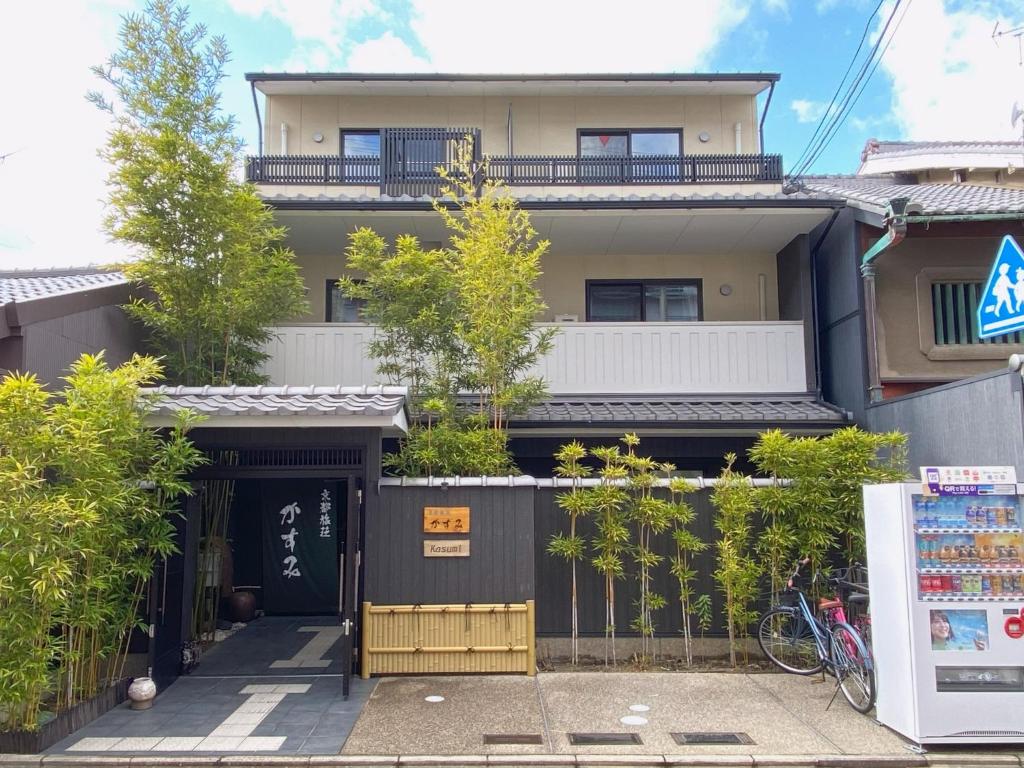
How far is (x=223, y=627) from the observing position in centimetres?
1060

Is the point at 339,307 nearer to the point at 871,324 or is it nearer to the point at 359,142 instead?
the point at 359,142

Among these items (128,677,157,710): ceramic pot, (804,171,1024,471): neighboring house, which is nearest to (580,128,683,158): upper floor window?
(804,171,1024,471): neighboring house

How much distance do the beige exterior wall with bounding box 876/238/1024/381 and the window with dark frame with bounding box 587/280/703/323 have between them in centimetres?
298

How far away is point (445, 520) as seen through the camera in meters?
7.89

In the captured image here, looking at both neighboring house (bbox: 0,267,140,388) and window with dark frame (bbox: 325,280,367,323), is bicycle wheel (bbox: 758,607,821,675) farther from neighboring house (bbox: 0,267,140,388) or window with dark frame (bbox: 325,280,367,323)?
neighboring house (bbox: 0,267,140,388)

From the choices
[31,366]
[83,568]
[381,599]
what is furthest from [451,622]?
[31,366]

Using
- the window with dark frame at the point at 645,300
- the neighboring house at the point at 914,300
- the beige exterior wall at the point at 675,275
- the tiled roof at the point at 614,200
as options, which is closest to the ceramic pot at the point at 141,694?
the tiled roof at the point at 614,200

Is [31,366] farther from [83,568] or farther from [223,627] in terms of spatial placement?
[223,627]

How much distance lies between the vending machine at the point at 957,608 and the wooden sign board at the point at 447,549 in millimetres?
4030

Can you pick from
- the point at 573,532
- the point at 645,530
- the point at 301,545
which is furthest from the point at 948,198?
the point at 301,545

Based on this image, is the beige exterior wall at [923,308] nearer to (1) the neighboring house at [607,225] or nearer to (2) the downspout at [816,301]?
(2) the downspout at [816,301]

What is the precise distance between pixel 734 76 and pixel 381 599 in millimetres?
11227

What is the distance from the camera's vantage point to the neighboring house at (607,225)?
1063 cm

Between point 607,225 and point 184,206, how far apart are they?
583 cm
